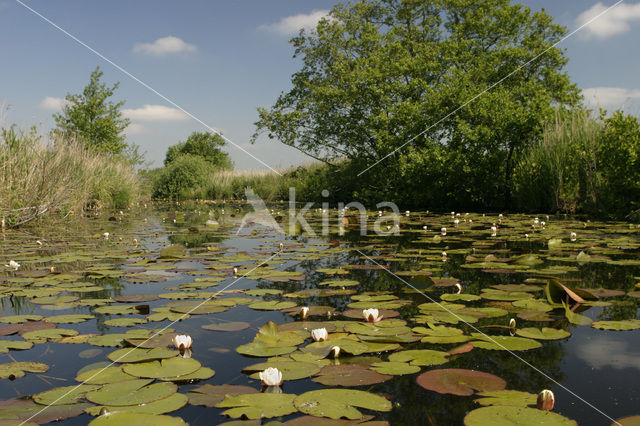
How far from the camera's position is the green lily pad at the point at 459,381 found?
60.2 inches

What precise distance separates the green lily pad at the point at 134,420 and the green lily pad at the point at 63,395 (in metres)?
0.22

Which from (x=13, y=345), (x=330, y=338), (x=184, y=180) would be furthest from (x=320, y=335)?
(x=184, y=180)

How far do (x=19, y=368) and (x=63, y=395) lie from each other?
0.39 m

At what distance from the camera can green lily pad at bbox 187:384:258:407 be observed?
148 cm

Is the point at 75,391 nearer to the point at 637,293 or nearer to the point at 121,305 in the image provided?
the point at 121,305

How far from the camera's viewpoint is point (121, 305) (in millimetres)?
2811

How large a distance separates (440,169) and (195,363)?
37.2 feet

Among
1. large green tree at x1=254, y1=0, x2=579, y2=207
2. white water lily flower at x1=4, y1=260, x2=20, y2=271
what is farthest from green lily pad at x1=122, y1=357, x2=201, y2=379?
large green tree at x1=254, y1=0, x2=579, y2=207

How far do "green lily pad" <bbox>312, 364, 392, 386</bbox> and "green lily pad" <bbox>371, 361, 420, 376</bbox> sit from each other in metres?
0.03

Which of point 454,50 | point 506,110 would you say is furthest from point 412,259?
point 454,50

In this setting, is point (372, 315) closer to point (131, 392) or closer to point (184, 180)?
point (131, 392)

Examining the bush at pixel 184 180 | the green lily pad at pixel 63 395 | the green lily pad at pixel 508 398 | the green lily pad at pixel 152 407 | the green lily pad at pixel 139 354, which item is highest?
the bush at pixel 184 180

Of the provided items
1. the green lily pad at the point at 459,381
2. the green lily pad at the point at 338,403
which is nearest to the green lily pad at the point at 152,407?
the green lily pad at the point at 338,403

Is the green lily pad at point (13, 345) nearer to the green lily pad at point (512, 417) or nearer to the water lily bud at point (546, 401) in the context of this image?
the green lily pad at point (512, 417)
